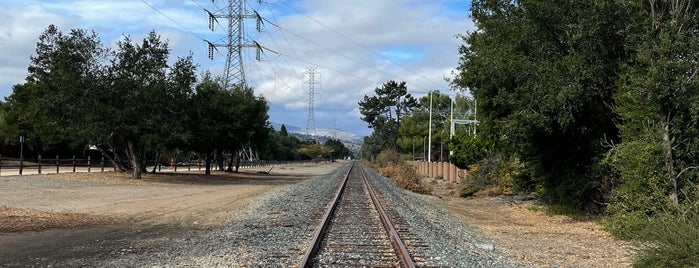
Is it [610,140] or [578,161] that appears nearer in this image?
[610,140]

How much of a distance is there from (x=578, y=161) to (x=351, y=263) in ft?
41.5

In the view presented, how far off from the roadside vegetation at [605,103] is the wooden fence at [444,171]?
21.0 meters

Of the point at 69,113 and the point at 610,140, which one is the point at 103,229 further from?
the point at 69,113

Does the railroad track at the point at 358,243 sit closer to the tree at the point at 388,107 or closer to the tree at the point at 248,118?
the tree at the point at 248,118

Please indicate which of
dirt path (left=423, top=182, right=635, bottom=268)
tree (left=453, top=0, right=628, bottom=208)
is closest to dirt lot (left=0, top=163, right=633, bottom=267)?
dirt path (left=423, top=182, right=635, bottom=268)

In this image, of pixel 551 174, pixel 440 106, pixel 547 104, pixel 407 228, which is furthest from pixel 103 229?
pixel 440 106

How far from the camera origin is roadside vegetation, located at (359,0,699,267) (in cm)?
1284

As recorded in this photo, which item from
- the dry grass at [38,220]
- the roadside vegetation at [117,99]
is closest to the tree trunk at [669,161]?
the dry grass at [38,220]

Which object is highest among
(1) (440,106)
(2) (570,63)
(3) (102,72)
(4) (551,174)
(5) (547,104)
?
(1) (440,106)

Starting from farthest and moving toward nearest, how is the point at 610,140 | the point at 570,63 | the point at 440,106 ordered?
the point at 440,106 < the point at 610,140 < the point at 570,63

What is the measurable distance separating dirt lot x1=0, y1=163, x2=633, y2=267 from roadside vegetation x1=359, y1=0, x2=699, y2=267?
113 centimetres

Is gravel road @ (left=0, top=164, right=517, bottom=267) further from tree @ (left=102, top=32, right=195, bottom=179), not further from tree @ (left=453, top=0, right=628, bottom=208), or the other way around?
tree @ (left=102, top=32, right=195, bottom=179)

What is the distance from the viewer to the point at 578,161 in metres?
19.4

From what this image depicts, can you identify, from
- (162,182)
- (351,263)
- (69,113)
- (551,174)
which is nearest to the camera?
(351,263)
